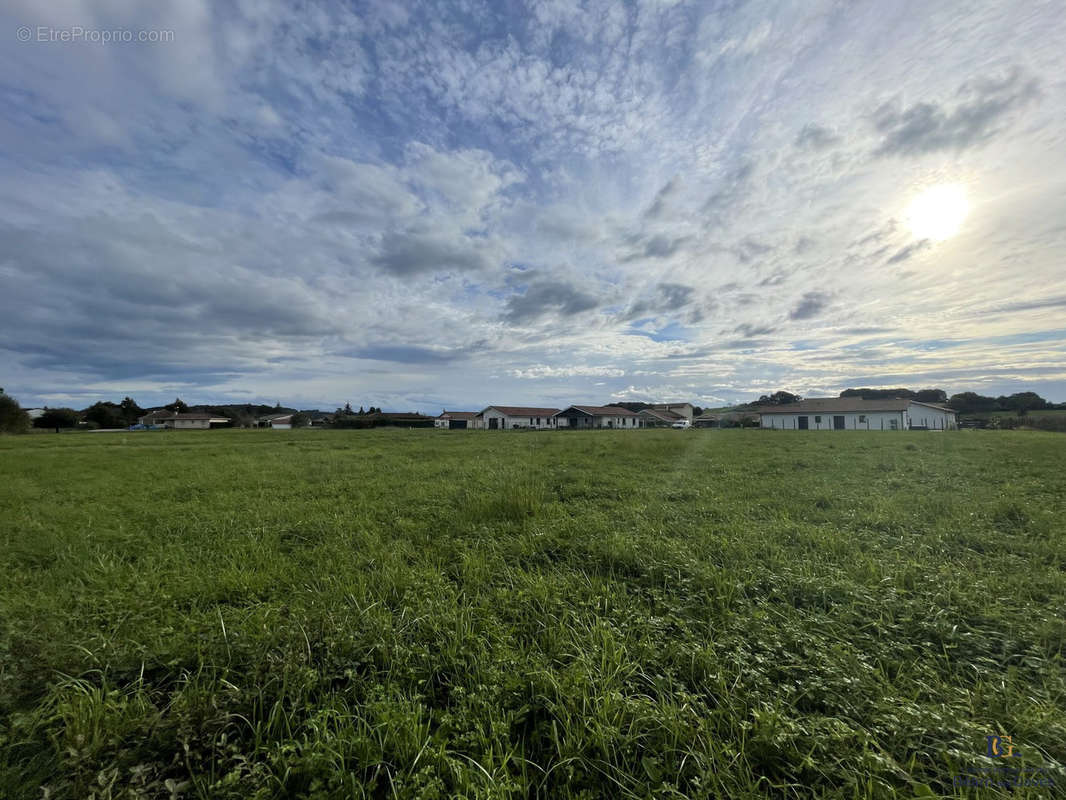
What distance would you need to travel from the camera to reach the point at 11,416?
39.6 m

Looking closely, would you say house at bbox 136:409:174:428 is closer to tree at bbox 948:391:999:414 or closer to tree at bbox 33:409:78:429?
tree at bbox 33:409:78:429

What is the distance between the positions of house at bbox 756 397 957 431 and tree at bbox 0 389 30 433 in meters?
78.7

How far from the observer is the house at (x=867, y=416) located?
1769 inches

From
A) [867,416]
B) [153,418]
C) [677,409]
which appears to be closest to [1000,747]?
[867,416]

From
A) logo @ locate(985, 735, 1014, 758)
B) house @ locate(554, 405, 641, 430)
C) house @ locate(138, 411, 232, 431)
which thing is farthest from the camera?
house @ locate(138, 411, 232, 431)

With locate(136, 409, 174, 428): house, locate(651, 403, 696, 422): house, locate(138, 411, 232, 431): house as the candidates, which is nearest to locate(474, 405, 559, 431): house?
locate(651, 403, 696, 422): house

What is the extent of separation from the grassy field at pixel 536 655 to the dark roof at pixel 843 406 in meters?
49.4

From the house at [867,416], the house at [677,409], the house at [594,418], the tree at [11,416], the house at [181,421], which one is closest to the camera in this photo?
the tree at [11,416]

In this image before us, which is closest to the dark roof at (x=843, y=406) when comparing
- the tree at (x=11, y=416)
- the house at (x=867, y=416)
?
the house at (x=867, y=416)

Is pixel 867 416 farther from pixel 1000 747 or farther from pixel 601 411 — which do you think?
pixel 1000 747

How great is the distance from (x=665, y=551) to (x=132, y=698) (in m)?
4.29

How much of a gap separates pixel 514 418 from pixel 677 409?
130ft

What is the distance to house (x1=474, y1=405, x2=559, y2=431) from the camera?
6588 cm

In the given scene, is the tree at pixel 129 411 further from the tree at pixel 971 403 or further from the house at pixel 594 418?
the tree at pixel 971 403
